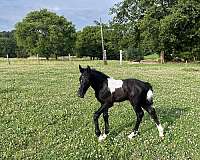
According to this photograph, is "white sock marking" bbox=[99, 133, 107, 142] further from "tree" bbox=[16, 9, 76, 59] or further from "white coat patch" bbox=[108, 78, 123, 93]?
"tree" bbox=[16, 9, 76, 59]

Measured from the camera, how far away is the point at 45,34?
99875mm

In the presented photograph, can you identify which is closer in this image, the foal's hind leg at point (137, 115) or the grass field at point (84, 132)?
the grass field at point (84, 132)

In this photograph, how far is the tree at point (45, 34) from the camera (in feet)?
316

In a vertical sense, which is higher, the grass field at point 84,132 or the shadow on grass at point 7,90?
the shadow on grass at point 7,90

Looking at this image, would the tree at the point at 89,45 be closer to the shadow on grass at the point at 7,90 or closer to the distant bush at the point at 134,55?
the distant bush at the point at 134,55

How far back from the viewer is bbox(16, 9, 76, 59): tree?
9644 cm

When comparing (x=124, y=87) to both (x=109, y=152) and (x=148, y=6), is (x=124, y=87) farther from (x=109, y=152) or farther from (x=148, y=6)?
(x=148, y=6)

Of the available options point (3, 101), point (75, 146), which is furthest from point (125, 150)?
point (3, 101)

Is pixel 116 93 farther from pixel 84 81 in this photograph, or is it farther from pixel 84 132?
pixel 84 132

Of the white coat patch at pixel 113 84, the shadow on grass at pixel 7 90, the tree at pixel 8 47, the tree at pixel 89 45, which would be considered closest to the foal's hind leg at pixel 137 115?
the white coat patch at pixel 113 84

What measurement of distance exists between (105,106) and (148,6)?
57522 mm

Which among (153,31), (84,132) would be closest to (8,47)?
(153,31)

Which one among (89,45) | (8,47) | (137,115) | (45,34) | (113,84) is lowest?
(137,115)

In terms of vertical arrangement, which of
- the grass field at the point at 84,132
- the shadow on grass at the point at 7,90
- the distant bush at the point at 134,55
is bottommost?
the grass field at the point at 84,132
